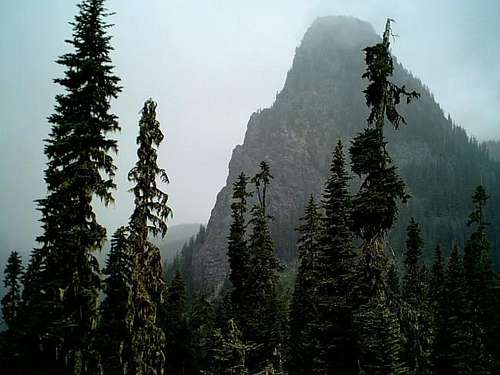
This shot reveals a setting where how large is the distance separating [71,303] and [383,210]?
12872mm

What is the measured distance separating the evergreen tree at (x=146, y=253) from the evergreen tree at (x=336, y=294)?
8149 mm

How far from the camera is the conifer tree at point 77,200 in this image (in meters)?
17.2

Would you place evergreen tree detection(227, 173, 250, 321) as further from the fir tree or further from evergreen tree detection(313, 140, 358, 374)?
the fir tree

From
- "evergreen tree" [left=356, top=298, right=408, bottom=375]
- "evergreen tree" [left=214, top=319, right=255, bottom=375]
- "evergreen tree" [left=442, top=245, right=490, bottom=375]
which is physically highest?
"evergreen tree" [left=356, top=298, right=408, bottom=375]

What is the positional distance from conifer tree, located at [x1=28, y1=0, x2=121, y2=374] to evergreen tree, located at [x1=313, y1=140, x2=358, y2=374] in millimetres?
11011

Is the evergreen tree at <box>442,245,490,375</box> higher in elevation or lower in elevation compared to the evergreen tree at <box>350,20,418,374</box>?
lower

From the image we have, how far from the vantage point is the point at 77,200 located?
17734 mm

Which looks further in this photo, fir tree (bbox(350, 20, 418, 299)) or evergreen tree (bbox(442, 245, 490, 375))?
evergreen tree (bbox(442, 245, 490, 375))

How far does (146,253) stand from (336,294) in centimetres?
1018

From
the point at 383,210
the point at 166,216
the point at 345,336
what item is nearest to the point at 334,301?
the point at 345,336

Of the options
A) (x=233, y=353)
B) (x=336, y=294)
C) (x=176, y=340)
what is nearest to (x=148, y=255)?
(x=233, y=353)

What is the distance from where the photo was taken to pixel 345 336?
70.4 feet

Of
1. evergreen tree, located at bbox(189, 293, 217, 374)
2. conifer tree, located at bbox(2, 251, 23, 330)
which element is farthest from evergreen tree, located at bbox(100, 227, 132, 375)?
conifer tree, located at bbox(2, 251, 23, 330)

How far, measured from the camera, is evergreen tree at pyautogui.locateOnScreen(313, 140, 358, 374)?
21.4 metres
